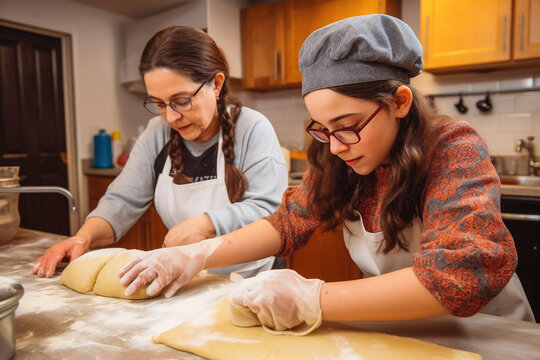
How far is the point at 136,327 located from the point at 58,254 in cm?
52

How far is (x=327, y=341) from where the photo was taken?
0.72 m

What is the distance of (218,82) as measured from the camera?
139 centimetres

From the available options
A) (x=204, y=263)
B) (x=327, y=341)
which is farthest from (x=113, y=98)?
(x=327, y=341)

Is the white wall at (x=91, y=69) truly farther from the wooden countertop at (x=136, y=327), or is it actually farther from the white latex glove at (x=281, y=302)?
the white latex glove at (x=281, y=302)

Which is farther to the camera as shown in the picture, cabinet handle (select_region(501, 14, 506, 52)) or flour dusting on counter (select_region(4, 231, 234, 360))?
cabinet handle (select_region(501, 14, 506, 52))

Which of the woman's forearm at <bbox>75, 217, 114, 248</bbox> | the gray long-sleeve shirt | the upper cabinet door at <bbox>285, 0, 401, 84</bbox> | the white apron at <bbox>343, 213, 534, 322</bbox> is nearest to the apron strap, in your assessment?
the gray long-sleeve shirt

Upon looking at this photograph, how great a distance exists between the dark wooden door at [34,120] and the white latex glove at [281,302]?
257 centimetres

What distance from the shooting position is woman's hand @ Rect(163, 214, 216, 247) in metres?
1.20

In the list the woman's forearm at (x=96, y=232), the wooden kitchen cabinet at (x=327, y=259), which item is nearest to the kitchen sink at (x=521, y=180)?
the wooden kitchen cabinet at (x=327, y=259)

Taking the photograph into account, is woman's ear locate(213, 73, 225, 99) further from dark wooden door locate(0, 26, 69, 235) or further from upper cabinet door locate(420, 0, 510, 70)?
dark wooden door locate(0, 26, 69, 235)

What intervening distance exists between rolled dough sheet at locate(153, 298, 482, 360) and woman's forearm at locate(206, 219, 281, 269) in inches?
10.6

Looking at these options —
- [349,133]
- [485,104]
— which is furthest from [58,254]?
[485,104]

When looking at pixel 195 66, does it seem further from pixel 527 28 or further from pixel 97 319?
pixel 527 28

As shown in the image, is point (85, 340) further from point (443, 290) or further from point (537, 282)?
point (537, 282)
